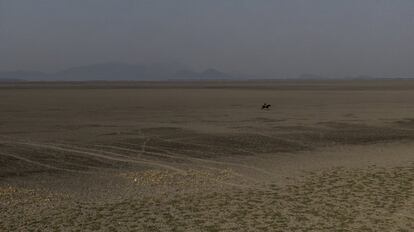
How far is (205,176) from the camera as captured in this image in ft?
45.7

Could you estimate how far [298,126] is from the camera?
26.2 m

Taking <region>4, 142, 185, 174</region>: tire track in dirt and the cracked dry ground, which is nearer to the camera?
the cracked dry ground

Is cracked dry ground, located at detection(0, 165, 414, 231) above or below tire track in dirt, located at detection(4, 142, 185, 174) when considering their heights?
above

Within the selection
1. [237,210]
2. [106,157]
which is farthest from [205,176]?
[106,157]

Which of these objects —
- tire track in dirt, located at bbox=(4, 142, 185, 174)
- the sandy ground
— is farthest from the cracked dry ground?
tire track in dirt, located at bbox=(4, 142, 185, 174)

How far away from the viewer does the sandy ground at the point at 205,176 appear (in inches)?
376

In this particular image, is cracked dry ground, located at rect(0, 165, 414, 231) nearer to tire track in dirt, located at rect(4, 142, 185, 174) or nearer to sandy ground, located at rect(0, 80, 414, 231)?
sandy ground, located at rect(0, 80, 414, 231)

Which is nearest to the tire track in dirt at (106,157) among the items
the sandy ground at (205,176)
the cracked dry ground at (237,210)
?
the sandy ground at (205,176)

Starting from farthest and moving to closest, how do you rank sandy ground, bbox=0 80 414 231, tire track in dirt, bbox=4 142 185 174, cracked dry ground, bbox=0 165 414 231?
tire track in dirt, bbox=4 142 185 174, sandy ground, bbox=0 80 414 231, cracked dry ground, bbox=0 165 414 231

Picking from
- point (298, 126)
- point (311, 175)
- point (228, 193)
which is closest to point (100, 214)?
point (228, 193)

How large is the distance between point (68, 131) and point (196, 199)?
13541 millimetres

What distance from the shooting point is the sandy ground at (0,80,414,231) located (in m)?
9.55

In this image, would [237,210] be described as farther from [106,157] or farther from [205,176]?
[106,157]

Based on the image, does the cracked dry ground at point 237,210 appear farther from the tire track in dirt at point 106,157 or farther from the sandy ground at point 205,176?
the tire track in dirt at point 106,157
